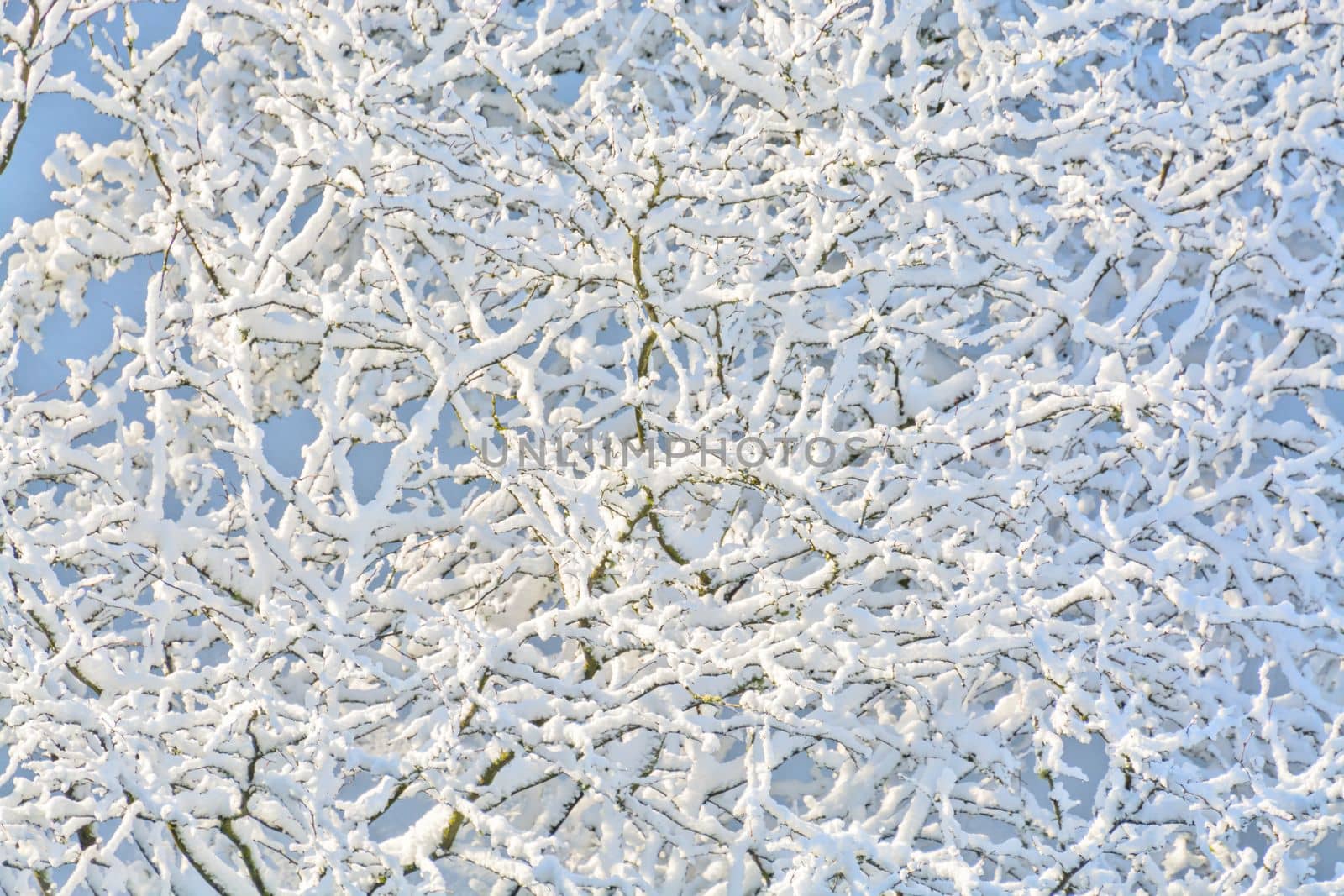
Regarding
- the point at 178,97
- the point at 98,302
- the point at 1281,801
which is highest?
the point at 178,97

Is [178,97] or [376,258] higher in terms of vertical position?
[178,97]

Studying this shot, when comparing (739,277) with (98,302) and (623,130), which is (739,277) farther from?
(98,302)

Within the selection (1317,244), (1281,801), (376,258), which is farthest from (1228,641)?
(376,258)

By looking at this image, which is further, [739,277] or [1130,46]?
[1130,46]

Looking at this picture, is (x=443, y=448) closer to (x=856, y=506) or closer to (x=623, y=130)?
(x=623, y=130)

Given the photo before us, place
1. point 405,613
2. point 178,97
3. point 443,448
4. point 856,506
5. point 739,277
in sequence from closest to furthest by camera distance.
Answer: point 856,506 → point 405,613 → point 739,277 → point 178,97 → point 443,448

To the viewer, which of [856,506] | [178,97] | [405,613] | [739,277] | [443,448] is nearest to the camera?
[856,506]
